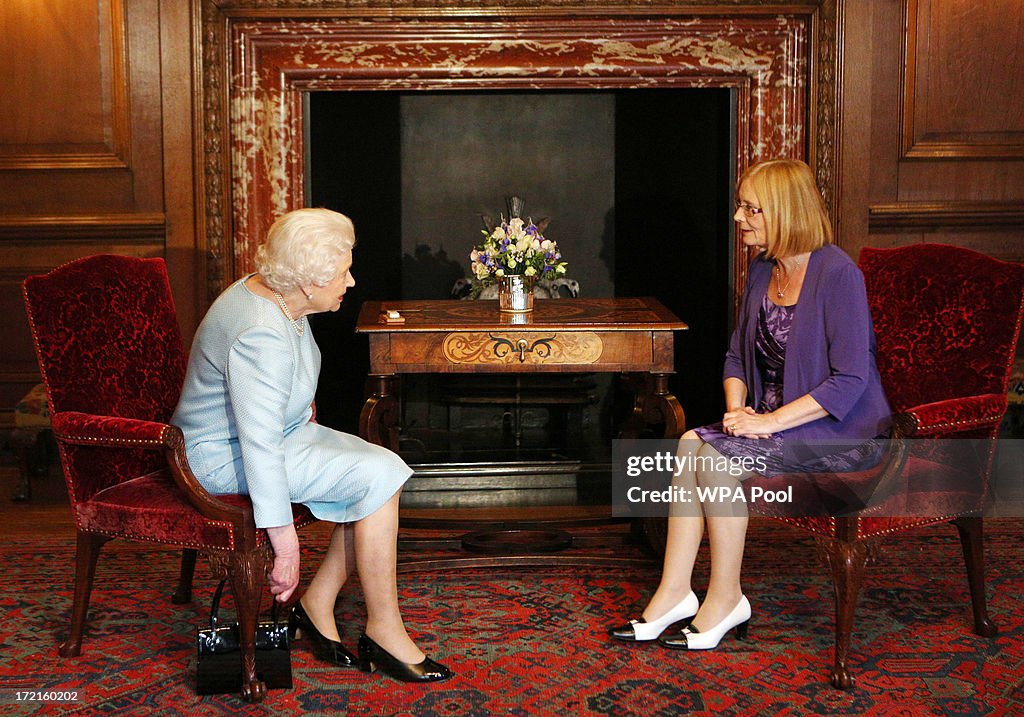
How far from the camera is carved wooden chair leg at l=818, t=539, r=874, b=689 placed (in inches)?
115

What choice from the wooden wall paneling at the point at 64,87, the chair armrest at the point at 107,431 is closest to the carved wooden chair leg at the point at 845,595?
the chair armrest at the point at 107,431

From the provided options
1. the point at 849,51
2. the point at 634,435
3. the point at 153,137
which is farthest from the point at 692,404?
the point at 153,137

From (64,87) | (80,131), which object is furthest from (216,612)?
(64,87)

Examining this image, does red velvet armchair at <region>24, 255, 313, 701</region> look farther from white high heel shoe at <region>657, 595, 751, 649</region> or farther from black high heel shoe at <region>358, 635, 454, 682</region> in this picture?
white high heel shoe at <region>657, 595, 751, 649</region>

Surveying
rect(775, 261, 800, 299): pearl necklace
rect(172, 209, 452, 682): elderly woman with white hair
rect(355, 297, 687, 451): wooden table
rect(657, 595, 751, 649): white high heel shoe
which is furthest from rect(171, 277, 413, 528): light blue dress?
rect(775, 261, 800, 299): pearl necklace

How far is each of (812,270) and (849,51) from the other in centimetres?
195

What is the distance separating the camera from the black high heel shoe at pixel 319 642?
10.1 feet

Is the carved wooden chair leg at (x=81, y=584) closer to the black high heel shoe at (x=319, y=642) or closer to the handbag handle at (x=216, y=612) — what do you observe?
the handbag handle at (x=216, y=612)

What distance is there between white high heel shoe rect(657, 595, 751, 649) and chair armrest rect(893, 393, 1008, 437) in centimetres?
64

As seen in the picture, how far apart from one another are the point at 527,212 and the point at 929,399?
2.75 meters

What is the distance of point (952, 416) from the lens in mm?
3047

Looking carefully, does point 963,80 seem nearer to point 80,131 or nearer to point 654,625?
point 654,625

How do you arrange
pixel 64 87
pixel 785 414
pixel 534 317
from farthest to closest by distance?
pixel 64 87 → pixel 534 317 → pixel 785 414

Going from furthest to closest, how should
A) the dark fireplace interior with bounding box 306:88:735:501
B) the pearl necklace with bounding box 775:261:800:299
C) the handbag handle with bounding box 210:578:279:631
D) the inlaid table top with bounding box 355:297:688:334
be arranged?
1. the dark fireplace interior with bounding box 306:88:735:501
2. the inlaid table top with bounding box 355:297:688:334
3. the pearl necklace with bounding box 775:261:800:299
4. the handbag handle with bounding box 210:578:279:631
